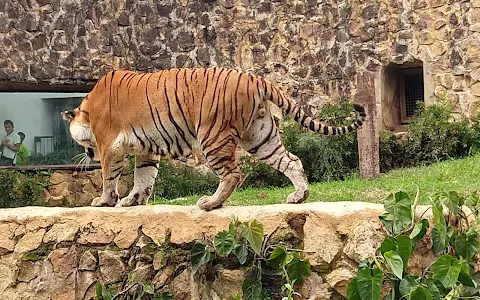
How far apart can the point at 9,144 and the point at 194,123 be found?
7.87 metres

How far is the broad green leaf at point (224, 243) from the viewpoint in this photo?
4586 millimetres

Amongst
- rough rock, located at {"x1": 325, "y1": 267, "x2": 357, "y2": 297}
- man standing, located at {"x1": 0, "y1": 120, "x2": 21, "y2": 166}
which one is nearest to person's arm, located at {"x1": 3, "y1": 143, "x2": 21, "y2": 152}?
man standing, located at {"x1": 0, "y1": 120, "x2": 21, "y2": 166}

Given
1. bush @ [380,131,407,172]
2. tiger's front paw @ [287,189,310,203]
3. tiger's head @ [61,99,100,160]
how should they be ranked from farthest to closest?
bush @ [380,131,407,172] → tiger's head @ [61,99,100,160] → tiger's front paw @ [287,189,310,203]

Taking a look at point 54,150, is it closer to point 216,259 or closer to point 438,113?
point 438,113

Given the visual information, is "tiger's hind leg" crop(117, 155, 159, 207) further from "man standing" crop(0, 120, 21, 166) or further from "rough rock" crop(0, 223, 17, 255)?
"man standing" crop(0, 120, 21, 166)

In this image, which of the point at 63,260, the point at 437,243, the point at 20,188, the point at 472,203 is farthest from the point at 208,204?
the point at 20,188

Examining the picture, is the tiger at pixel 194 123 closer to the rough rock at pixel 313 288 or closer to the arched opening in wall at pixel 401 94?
the rough rock at pixel 313 288

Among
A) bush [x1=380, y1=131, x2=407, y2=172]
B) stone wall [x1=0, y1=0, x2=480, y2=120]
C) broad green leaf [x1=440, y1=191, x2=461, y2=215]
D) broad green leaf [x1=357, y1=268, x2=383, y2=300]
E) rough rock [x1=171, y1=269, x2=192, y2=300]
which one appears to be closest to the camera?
broad green leaf [x1=357, y1=268, x2=383, y2=300]

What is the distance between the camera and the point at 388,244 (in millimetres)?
4242

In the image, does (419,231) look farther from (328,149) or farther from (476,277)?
(328,149)

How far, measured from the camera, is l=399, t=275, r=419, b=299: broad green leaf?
4.18 meters

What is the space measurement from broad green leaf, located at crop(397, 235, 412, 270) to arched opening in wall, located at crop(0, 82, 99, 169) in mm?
8737

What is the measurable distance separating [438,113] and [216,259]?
7163 mm

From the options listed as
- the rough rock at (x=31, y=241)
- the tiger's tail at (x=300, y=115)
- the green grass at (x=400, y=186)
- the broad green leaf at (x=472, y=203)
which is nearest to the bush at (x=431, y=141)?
the green grass at (x=400, y=186)
